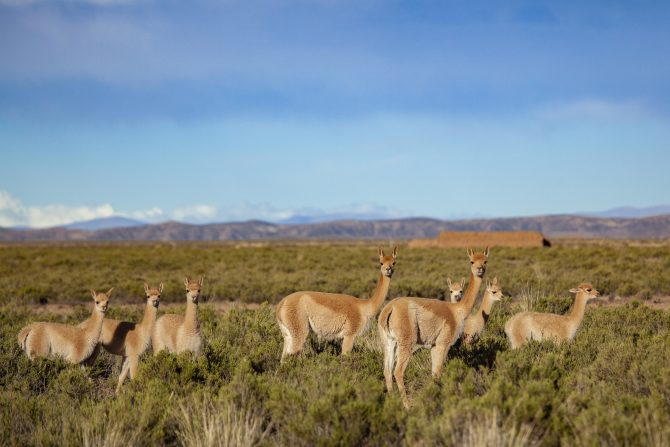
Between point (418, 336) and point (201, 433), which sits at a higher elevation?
point (418, 336)

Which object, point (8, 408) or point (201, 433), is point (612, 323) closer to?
point (201, 433)

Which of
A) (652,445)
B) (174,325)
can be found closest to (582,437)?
(652,445)

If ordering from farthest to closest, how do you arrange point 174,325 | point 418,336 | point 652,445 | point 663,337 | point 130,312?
point 130,312 < point 663,337 < point 174,325 < point 418,336 < point 652,445

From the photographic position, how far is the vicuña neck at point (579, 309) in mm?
9102

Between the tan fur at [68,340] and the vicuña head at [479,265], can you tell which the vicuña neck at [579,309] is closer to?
the vicuña head at [479,265]

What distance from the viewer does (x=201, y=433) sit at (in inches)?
212

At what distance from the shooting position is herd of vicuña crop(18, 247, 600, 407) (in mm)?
7152

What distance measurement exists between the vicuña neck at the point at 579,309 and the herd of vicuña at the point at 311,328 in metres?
1.74

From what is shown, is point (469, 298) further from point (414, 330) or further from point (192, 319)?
point (192, 319)

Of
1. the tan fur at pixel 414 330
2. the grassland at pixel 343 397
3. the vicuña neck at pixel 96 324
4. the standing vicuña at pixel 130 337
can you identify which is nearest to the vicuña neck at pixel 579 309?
the grassland at pixel 343 397

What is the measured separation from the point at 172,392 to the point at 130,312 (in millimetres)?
8041

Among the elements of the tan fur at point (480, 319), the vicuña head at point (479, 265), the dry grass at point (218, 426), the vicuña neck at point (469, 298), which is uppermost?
the vicuña head at point (479, 265)

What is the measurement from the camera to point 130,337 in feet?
26.5

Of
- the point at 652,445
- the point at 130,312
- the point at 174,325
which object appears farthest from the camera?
the point at 130,312
